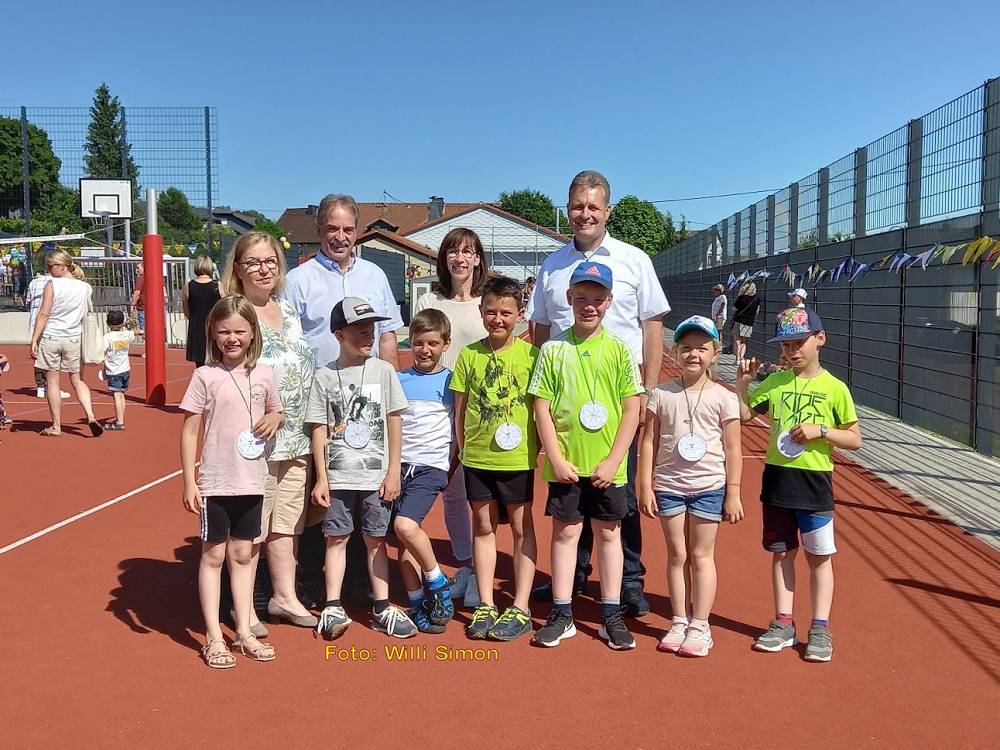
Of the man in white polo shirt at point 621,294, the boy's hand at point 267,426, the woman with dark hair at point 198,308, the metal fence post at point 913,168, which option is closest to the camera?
the boy's hand at point 267,426

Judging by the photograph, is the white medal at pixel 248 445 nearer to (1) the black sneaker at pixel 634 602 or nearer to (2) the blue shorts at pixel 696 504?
(2) the blue shorts at pixel 696 504

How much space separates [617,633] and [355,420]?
5.15 ft

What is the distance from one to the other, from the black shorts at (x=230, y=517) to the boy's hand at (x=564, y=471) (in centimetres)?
134

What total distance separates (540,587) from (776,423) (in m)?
1.63

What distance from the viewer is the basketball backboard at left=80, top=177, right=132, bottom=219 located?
22.7 meters

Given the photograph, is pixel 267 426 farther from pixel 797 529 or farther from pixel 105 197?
pixel 105 197

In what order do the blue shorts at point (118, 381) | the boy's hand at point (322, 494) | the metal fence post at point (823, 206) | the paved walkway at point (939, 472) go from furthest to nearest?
the metal fence post at point (823, 206) < the blue shorts at point (118, 381) < the paved walkway at point (939, 472) < the boy's hand at point (322, 494)

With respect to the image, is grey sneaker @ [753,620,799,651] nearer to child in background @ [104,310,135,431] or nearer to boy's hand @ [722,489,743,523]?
boy's hand @ [722,489,743,523]

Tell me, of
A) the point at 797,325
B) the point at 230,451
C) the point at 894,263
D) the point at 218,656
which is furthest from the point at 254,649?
the point at 894,263

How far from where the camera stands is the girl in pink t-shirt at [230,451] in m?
4.04

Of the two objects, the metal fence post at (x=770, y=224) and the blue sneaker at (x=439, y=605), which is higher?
the metal fence post at (x=770, y=224)

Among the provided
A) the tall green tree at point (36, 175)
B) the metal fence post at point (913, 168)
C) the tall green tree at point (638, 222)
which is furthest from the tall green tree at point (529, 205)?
the metal fence post at point (913, 168)

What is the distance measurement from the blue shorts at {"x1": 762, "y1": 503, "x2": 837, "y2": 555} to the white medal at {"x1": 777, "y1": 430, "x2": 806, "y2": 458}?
25 centimetres

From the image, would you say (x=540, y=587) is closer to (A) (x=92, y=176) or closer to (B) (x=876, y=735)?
(B) (x=876, y=735)
